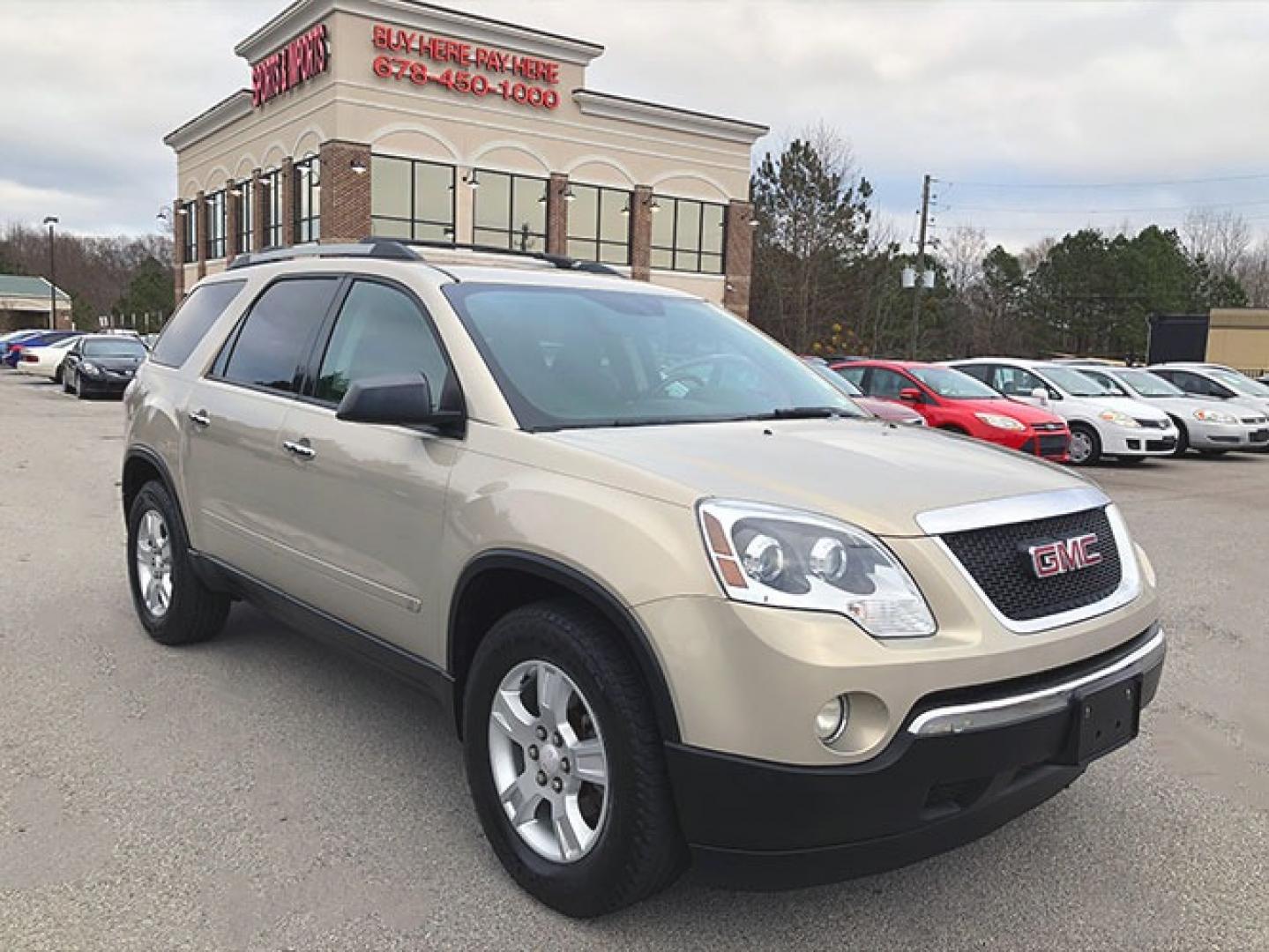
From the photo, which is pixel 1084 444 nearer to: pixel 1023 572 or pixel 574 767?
pixel 1023 572

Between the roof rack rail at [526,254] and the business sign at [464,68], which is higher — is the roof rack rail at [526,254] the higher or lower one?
the lower one

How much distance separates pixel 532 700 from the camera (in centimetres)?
297

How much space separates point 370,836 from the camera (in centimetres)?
329

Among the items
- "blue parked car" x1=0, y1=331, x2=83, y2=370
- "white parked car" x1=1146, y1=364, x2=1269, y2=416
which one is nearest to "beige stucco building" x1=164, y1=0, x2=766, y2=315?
"blue parked car" x1=0, y1=331, x2=83, y2=370

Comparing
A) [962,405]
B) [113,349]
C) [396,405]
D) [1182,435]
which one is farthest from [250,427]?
[113,349]

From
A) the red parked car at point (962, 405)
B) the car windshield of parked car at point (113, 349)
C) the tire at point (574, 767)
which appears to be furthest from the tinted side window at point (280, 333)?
the car windshield of parked car at point (113, 349)

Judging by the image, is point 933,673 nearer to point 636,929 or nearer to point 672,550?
point 672,550

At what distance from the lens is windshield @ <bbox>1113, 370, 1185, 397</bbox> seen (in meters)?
18.1

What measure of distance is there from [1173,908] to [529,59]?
1330 inches

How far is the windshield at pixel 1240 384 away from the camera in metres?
19.0

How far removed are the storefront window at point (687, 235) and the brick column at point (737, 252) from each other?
0.32 metres

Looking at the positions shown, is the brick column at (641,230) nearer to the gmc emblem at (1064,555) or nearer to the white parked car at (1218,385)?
the white parked car at (1218,385)

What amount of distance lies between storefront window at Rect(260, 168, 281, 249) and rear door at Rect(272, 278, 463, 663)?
32.9 metres

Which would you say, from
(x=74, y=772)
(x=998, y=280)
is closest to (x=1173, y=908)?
(x=74, y=772)
